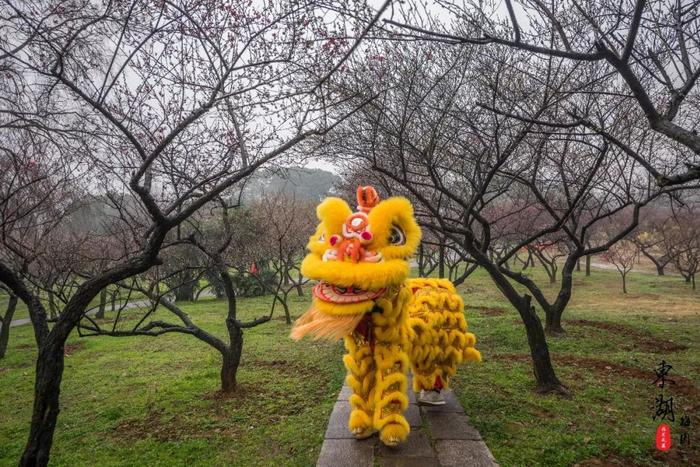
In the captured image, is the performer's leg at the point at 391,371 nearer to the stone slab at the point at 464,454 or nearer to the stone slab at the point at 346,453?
the stone slab at the point at 346,453

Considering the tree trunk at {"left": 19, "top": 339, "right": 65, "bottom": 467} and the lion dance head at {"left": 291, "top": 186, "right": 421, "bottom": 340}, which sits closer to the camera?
the tree trunk at {"left": 19, "top": 339, "right": 65, "bottom": 467}

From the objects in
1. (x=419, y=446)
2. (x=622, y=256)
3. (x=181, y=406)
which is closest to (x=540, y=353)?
(x=419, y=446)

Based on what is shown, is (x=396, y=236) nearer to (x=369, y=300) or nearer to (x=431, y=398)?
(x=369, y=300)

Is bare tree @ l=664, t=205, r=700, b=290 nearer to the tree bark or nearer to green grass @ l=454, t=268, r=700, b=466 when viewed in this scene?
green grass @ l=454, t=268, r=700, b=466

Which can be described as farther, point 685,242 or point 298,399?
point 685,242

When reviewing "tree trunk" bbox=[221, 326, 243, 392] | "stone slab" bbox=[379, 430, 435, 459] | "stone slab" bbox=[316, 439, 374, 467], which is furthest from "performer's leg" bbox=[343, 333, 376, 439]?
"tree trunk" bbox=[221, 326, 243, 392]

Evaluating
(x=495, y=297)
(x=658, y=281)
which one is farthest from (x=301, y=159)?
(x=658, y=281)

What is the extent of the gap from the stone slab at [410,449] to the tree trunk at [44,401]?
103 inches

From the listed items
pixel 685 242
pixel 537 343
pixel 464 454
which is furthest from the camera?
pixel 685 242

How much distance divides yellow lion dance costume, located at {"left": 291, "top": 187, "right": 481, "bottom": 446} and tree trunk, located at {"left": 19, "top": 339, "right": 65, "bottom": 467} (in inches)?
72.0

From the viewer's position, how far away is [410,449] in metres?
3.84

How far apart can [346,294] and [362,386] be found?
0.95 m

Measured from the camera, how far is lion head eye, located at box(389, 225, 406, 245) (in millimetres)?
3910

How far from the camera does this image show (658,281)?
20125 millimetres
